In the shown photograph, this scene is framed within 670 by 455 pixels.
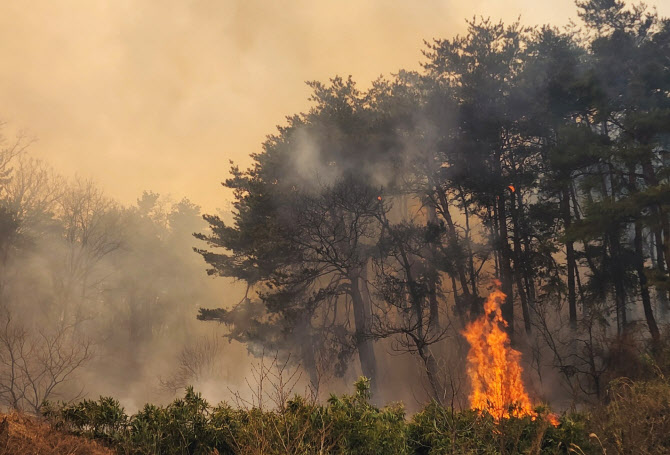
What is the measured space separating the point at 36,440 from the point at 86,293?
1616 inches

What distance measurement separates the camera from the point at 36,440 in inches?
212

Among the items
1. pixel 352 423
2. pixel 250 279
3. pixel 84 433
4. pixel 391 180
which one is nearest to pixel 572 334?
pixel 391 180

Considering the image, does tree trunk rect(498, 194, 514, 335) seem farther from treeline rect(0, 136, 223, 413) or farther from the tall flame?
treeline rect(0, 136, 223, 413)

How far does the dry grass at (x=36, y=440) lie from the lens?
502 centimetres

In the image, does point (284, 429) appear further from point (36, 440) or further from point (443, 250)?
point (443, 250)

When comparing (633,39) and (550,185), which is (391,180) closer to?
(550,185)

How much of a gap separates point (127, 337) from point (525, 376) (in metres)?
33.2

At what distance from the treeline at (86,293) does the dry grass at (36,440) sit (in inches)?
881

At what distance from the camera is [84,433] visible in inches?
254

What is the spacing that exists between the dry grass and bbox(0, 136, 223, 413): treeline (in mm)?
22368

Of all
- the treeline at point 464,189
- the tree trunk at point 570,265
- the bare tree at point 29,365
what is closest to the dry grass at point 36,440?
the bare tree at point 29,365

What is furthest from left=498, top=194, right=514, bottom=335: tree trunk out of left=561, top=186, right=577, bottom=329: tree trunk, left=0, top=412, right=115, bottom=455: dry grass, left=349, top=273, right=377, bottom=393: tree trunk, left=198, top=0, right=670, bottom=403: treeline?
left=0, top=412, right=115, bottom=455: dry grass

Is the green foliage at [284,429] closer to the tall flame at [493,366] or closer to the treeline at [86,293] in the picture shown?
Answer: the tall flame at [493,366]

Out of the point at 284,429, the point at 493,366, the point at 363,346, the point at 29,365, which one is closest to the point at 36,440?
the point at 284,429
